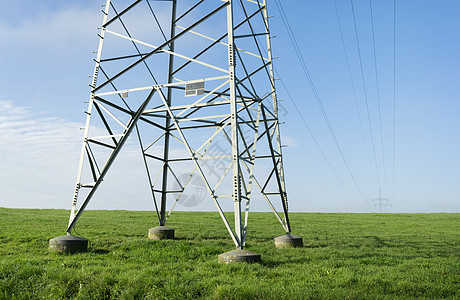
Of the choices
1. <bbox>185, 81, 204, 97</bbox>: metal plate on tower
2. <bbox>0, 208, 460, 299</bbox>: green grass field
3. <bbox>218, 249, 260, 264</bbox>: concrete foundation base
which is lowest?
<bbox>0, 208, 460, 299</bbox>: green grass field

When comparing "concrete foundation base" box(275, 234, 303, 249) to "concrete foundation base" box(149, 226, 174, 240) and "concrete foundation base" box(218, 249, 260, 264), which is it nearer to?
"concrete foundation base" box(218, 249, 260, 264)

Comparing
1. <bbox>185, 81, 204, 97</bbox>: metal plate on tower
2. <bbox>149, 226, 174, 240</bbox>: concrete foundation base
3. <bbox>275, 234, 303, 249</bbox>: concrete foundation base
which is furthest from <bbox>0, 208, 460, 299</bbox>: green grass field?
<bbox>185, 81, 204, 97</bbox>: metal plate on tower

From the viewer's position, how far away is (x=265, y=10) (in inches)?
620

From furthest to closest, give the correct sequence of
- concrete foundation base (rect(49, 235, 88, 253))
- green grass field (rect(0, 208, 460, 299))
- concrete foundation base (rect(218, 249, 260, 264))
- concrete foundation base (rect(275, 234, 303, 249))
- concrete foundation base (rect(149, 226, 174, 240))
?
concrete foundation base (rect(149, 226, 174, 240)) → concrete foundation base (rect(275, 234, 303, 249)) → concrete foundation base (rect(49, 235, 88, 253)) → concrete foundation base (rect(218, 249, 260, 264)) → green grass field (rect(0, 208, 460, 299))

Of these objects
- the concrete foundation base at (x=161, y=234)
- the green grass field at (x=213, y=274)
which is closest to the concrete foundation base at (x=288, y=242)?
the green grass field at (x=213, y=274)

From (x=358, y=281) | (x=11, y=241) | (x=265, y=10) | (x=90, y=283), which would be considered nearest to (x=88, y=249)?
(x=11, y=241)

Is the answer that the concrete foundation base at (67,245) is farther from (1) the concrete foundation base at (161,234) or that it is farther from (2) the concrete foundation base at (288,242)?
(2) the concrete foundation base at (288,242)

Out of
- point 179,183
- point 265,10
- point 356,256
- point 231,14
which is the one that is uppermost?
point 265,10

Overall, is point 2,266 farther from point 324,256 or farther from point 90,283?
point 324,256

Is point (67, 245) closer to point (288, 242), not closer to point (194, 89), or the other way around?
point (194, 89)

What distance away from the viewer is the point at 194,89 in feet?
37.3

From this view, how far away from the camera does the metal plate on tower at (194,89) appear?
11242mm

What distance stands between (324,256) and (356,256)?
3.64 feet

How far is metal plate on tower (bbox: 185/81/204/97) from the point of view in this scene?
1124cm
